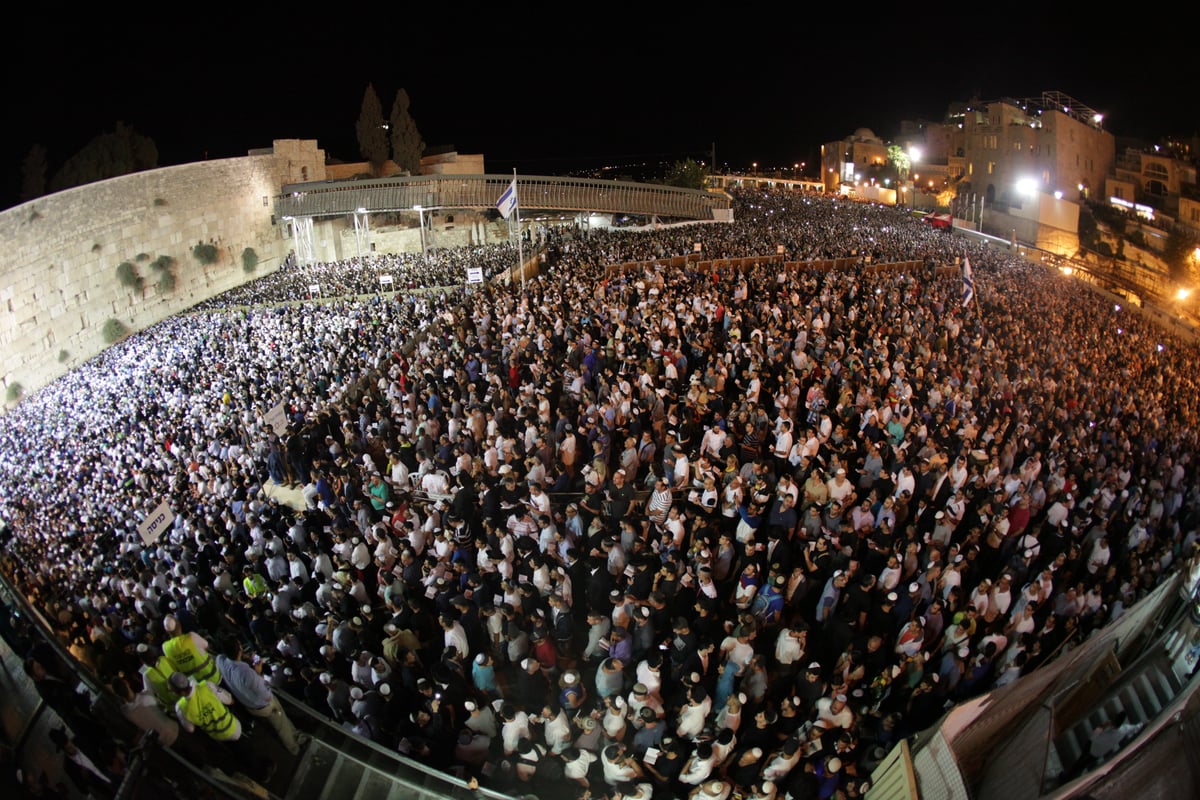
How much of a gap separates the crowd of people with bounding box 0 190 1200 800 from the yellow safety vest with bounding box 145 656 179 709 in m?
0.03

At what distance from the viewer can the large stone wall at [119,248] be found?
80.3 feet

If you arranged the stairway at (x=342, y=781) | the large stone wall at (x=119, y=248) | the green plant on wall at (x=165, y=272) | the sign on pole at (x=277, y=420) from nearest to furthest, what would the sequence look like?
the stairway at (x=342, y=781)
the sign on pole at (x=277, y=420)
the large stone wall at (x=119, y=248)
the green plant on wall at (x=165, y=272)

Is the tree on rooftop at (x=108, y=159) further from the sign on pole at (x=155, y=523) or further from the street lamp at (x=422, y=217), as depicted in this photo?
the sign on pole at (x=155, y=523)

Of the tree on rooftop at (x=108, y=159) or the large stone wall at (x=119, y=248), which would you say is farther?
the tree on rooftop at (x=108, y=159)

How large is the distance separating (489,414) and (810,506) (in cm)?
449

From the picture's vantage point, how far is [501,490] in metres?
7.76

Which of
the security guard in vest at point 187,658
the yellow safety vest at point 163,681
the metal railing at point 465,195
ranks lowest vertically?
the yellow safety vest at point 163,681

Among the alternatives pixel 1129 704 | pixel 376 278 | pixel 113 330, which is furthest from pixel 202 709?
pixel 113 330

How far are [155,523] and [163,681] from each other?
5.11 metres

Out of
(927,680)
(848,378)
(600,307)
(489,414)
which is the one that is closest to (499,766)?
(927,680)

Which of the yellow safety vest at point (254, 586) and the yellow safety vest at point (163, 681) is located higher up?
the yellow safety vest at point (163, 681)

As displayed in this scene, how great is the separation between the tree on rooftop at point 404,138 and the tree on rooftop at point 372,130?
2.47 feet

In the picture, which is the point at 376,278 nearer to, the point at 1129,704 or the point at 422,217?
the point at 422,217

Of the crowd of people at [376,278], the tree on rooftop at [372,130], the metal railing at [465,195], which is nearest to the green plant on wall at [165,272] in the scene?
the crowd of people at [376,278]
